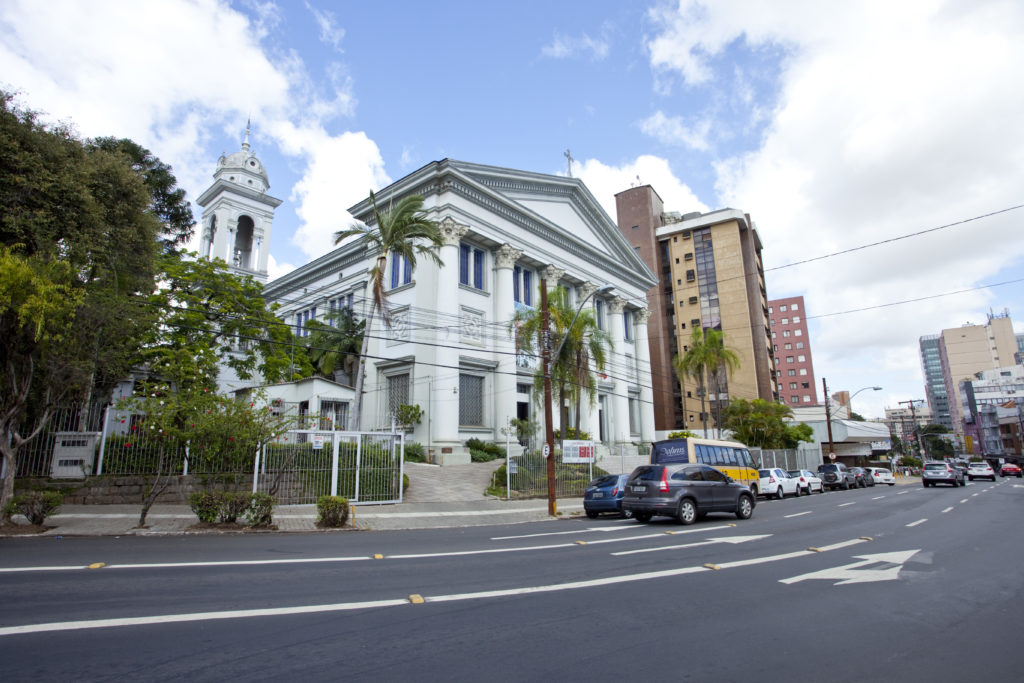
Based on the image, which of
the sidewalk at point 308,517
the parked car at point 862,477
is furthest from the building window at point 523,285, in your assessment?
the parked car at point 862,477

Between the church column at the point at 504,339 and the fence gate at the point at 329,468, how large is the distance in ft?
41.2

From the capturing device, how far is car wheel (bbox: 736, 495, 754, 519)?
1570 centimetres

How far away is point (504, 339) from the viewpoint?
3222cm

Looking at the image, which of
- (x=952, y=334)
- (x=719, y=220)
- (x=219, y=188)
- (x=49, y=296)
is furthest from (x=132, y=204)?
(x=952, y=334)

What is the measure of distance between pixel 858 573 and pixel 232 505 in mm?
12511

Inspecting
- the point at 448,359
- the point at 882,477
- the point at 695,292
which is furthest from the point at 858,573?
the point at 695,292

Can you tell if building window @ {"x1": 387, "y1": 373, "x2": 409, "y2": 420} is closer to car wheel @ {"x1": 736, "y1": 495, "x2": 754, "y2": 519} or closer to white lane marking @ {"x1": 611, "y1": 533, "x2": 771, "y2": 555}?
car wheel @ {"x1": 736, "y1": 495, "x2": 754, "y2": 519}

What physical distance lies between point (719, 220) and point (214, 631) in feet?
227

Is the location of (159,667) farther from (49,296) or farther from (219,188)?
(219,188)

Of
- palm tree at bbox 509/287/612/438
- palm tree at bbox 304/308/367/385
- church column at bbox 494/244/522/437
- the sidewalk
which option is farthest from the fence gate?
palm tree at bbox 304/308/367/385

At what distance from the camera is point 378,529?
46.4 ft

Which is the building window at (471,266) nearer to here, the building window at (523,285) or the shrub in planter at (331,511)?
the building window at (523,285)

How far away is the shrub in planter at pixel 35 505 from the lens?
12102mm

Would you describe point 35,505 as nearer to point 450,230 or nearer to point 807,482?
point 450,230
